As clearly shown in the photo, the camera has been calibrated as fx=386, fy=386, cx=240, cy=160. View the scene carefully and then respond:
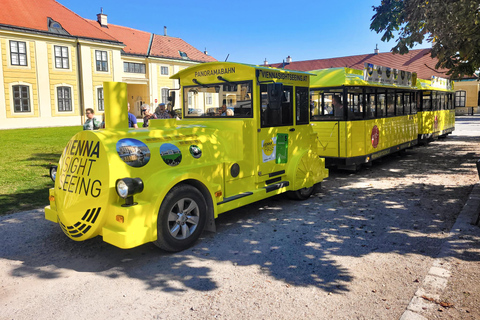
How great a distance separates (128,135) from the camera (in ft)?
15.7

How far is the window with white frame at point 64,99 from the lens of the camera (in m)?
31.8

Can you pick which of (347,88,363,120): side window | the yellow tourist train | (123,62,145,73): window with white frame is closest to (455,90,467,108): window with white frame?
(123,62,145,73): window with white frame

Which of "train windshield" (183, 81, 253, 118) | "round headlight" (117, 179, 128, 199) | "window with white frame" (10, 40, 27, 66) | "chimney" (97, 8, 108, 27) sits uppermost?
"chimney" (97, 8, 108, 27)

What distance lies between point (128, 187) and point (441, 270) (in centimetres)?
353

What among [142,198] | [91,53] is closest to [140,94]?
[91,53]

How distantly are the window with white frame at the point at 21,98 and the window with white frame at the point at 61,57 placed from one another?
3211mm

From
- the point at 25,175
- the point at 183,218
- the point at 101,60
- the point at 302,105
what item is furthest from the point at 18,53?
the point at 183,218

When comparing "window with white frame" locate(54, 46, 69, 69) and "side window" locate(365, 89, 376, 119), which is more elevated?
"window with white frame" locate(54, 46, 69, 69)

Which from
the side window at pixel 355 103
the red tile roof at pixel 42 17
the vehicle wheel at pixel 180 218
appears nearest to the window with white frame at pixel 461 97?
the red tile roof at pixel 42 17

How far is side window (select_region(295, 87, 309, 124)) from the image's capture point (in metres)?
7.06

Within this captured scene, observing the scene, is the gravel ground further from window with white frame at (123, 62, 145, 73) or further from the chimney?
the chimney

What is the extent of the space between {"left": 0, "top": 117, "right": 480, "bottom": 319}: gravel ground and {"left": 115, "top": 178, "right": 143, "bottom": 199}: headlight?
0.91 metres

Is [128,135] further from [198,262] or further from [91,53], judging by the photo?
[91,53]

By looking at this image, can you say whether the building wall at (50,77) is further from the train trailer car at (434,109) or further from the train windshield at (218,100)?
the train windshield at (218,100)
